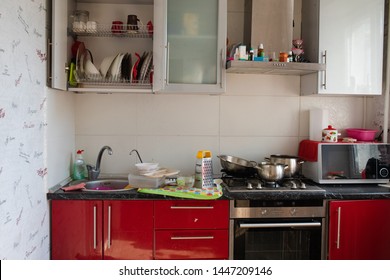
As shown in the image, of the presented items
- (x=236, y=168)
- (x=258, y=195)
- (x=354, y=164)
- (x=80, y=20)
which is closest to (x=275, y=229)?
(x=258, y=195)

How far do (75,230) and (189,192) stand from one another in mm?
709

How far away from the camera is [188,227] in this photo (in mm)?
2139

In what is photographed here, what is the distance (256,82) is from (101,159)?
1285 millimetres

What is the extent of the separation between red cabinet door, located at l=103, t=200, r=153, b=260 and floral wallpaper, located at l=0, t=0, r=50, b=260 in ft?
1.19

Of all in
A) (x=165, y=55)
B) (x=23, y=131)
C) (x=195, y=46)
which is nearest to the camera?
(x=23, y=131)

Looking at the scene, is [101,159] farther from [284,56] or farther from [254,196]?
[284,56]

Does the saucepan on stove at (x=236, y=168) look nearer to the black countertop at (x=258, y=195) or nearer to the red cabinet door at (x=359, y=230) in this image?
the black countertop at (x=258, y=195)

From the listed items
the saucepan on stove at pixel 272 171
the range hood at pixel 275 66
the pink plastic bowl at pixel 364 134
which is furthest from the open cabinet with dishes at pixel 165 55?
the pink plastic bowl at pixel 364 134

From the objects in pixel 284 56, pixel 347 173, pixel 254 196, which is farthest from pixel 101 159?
pixel 347 173

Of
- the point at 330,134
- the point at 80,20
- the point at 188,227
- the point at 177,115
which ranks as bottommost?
the point at 188,227

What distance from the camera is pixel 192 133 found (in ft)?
8.81

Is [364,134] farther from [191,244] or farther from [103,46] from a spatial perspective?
[103,46]

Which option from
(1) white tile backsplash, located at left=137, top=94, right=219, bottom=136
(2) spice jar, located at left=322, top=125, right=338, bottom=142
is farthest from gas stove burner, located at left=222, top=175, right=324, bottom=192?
(1) white tile backsplash, located at left=137, top=94, right=219, bottom=136

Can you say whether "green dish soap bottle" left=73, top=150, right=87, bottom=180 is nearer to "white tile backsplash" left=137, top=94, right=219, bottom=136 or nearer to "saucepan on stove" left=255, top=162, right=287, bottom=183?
"white tile backsplash" left=137, top=94, right=219, bottom=136
